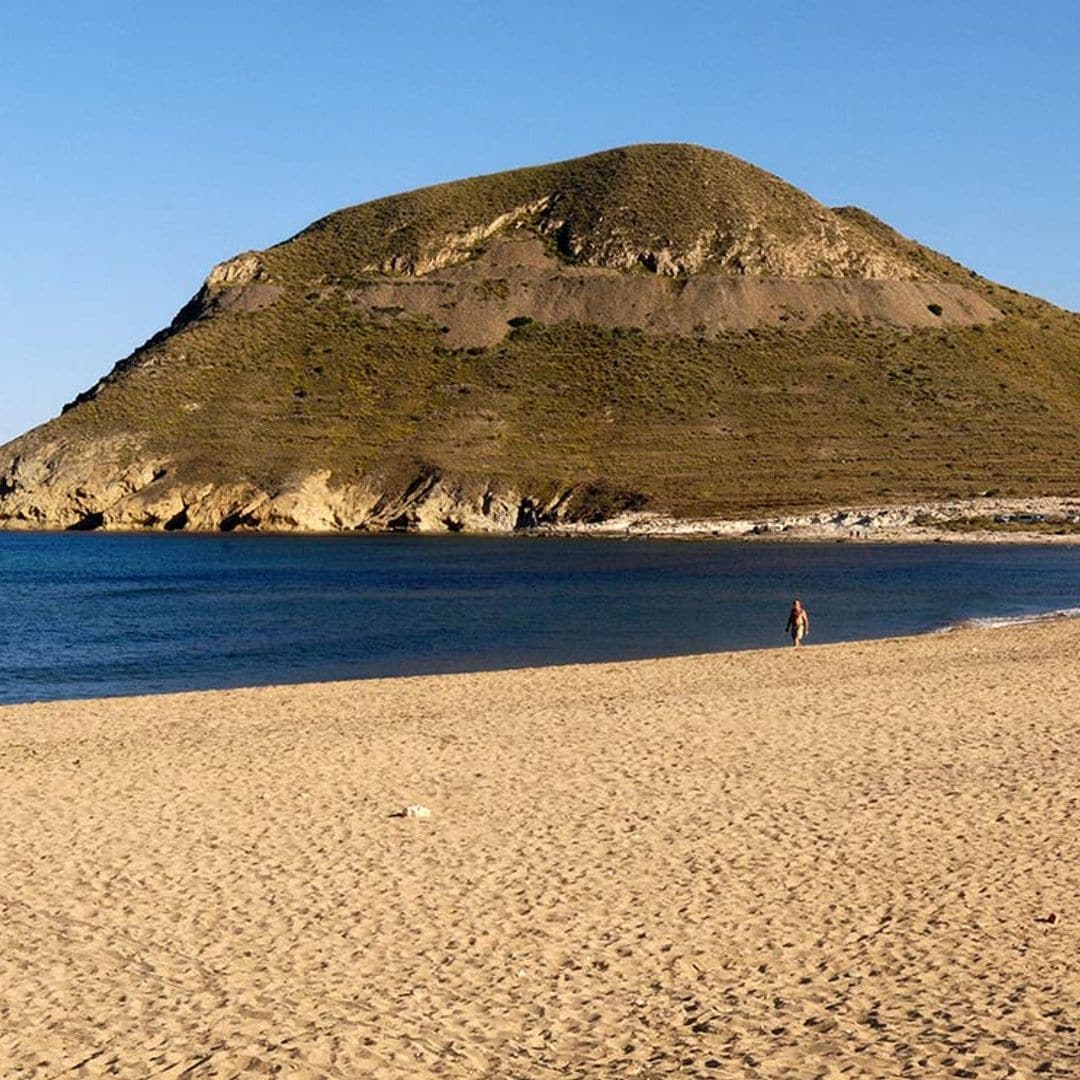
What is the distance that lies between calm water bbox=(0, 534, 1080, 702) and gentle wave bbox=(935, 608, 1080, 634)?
0.75m

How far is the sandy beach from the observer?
31.1 feet

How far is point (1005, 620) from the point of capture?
1642 inches

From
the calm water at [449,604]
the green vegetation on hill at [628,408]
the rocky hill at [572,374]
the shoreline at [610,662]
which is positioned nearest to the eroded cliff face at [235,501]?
the rocky hill at [572,374]

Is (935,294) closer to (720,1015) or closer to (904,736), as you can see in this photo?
(904,736)

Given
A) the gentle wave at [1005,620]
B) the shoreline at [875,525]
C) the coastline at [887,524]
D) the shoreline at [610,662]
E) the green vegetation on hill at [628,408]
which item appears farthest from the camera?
the green vegetation on hill at [628,408]

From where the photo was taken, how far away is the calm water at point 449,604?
35.7 metres

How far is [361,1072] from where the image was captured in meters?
9.03

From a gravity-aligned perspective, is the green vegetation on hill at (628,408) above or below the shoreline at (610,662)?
above

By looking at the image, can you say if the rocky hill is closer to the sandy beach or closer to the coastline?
the coastline

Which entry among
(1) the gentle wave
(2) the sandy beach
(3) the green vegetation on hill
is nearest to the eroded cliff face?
(3) the green vegetation on hill

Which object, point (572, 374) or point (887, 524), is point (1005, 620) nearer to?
point (887, 524)

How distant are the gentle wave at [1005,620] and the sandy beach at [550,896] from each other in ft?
55.9

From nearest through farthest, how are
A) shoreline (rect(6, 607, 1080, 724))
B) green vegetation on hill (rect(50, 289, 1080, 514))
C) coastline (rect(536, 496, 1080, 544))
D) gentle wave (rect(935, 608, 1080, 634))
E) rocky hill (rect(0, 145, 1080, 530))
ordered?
shoreline (rect(6, 607, 1080, 724)) → gentle wave (rect(935, 608, 1080, 634)) → coastline (rect(536, 496, 1080, 544)) → green vegetation on hill (rect(50, 289, 1080, 514)) → rocky hill (rect(0, 145, 1080, 530))

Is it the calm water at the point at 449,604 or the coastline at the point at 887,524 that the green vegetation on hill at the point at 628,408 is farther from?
the calm water at the point at 449,604
